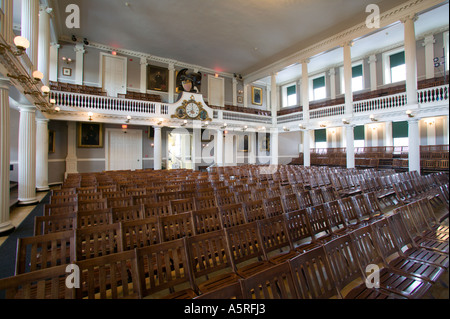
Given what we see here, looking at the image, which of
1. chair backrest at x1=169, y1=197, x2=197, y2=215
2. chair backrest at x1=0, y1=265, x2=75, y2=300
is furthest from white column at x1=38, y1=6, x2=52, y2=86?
chair backrest at x1=0, y1=265, x2=75, y2=300

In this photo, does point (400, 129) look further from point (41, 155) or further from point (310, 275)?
point (41, 155)

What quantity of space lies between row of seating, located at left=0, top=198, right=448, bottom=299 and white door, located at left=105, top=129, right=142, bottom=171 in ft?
37.5

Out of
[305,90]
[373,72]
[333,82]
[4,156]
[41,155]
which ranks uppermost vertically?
[333,82]

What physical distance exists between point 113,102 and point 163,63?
18.7 ft

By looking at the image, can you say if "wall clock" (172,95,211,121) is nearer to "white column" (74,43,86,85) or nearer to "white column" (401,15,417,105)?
"white column" (74,43,86,85)

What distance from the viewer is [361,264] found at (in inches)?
75.8

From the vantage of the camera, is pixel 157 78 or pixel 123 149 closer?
pixel 123 149

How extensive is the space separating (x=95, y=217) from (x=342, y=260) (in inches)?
115

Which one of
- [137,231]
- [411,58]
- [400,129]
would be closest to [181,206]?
[137,231]

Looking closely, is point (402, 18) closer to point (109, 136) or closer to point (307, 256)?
point (307, 256)

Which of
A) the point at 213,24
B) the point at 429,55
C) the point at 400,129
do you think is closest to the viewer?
the point at 213,24

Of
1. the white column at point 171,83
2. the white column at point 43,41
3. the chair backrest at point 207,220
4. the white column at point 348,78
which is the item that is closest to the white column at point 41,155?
the white column at point 43,41

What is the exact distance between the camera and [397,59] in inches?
535

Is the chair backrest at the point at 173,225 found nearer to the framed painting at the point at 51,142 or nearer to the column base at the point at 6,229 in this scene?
the column base at the point at 6,229
